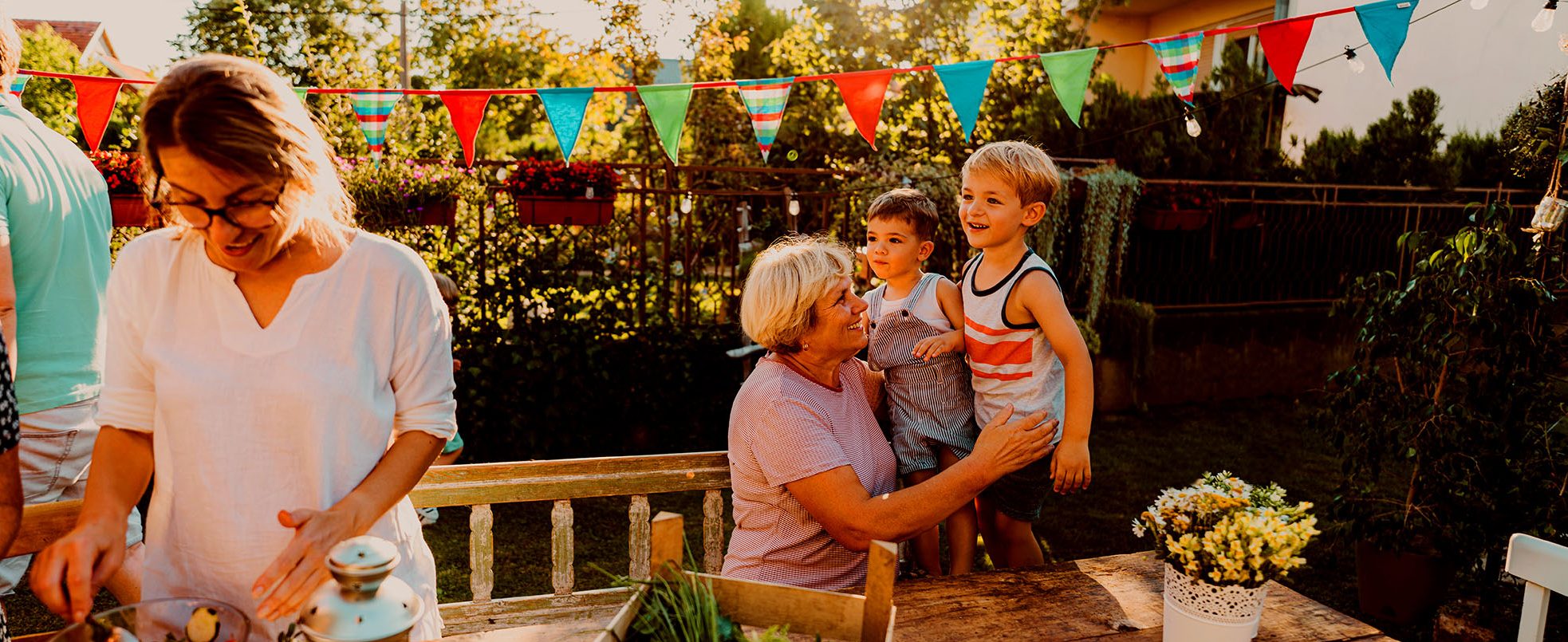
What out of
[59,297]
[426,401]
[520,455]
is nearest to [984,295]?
[426,401]

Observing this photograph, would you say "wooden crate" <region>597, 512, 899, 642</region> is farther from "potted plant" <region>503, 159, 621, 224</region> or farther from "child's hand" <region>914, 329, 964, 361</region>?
"potted plant" <region>503, 159, 621, 224</region>

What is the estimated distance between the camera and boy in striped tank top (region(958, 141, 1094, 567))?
2.59 m

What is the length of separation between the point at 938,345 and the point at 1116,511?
293cm

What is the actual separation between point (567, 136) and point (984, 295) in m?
2.52

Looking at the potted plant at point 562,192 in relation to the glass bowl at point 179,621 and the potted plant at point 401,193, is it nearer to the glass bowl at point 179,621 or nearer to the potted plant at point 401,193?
the potted plant at point 401,193

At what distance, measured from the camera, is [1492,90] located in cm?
809

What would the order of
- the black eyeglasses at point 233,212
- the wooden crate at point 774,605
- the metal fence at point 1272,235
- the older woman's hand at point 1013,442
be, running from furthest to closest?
1. the metal fence at point 1272,235
2. the older woman's hand at point 1013,442
3. the wooden crate at point 774,605
4. the black eyeglasses at point 233,212

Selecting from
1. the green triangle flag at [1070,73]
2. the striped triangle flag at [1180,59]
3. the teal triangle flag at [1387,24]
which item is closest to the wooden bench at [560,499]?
the green triangle flag at [1070,73]

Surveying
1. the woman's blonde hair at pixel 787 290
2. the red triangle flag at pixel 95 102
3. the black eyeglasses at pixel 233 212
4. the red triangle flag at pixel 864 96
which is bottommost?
the woman's blonde hair at pixel 787 290

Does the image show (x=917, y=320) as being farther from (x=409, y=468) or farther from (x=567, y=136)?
(x=567, y=136)

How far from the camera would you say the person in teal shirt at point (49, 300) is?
207 centimetres

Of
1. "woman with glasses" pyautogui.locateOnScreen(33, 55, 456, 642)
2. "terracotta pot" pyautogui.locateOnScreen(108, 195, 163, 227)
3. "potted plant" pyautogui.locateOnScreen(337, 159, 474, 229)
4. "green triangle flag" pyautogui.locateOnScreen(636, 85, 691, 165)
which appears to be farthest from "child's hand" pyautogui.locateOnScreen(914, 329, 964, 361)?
"terracotta pot" pyautogui.locateOnScreen(108, 195, 163, 227)

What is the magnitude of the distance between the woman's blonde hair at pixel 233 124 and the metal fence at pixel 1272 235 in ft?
22.1

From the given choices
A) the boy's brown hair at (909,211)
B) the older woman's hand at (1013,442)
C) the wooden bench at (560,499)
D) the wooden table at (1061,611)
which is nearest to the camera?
the wooden table at (1061,611)
